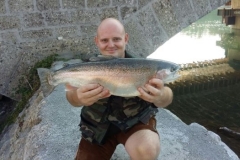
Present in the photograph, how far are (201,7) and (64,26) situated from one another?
2.25m

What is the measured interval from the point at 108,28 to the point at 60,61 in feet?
7.50

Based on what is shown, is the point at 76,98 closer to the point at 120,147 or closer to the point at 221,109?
the point at 120,147

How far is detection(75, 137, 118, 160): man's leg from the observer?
6.68ft

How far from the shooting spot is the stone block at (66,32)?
175 inches

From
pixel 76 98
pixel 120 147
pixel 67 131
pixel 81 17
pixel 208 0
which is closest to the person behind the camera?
pixel 76 98

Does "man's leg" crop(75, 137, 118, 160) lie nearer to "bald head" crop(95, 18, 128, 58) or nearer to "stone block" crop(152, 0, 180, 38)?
"bald head" crop(95, 18, 128, 58)

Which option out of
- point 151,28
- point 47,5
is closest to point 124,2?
point 151,28

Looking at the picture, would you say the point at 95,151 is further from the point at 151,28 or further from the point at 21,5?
the point at 151,28

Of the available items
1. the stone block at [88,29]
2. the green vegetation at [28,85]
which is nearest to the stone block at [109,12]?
the stone block at [88,29]

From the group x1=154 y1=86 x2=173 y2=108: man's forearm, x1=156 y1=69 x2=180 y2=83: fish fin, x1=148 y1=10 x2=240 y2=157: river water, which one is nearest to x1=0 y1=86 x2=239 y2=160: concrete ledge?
x1=154 y1=86 x2=173 y2=108: man's forearm

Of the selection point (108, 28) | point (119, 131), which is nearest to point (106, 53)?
point (108, 28)

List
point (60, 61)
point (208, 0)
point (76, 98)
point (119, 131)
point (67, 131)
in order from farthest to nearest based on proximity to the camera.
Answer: point (208, 0) < point (60, 61) < point (67, 131) < point (119, 131) < point (76, 98)

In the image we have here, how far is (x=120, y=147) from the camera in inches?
93.8

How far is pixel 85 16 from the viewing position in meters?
4.50
